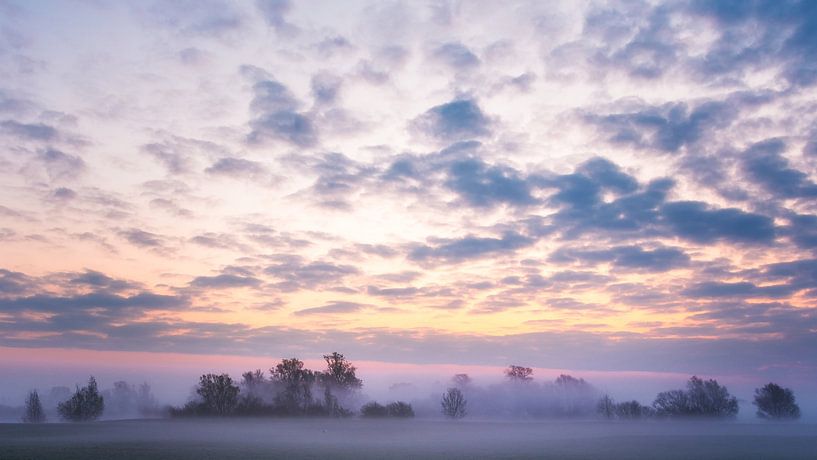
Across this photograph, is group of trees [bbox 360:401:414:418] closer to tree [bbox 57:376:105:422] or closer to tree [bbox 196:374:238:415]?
tree [bbox 196:374:238:415]

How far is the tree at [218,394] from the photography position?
134 meters

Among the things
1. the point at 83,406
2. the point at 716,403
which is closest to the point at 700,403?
the point at 716,403

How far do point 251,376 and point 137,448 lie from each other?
3927 inches

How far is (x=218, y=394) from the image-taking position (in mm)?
135875

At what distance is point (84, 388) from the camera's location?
13450cm

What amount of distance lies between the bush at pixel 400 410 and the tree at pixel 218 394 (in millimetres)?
37817

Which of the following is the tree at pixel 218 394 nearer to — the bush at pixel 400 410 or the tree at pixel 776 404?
the bush at pixel 400 410

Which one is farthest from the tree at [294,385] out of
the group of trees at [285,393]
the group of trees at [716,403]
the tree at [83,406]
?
the group of trees at [716,403]

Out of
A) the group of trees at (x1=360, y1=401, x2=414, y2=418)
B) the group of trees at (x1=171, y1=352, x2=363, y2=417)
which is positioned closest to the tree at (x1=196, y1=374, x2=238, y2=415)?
the group of trees at (x1=171, y1=352, x2=363, y2=417)

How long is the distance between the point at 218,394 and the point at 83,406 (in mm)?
29553

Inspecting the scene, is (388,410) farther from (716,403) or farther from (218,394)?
(716,403)

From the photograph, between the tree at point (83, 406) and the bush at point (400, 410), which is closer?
the tree at point (83, 406)

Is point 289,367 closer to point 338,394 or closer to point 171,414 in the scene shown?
point 338,394

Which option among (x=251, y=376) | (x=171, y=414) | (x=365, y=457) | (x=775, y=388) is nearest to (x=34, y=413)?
(x=171, y=414)
